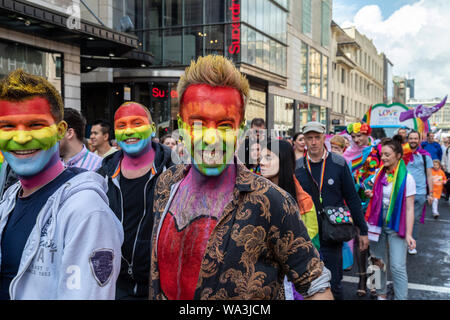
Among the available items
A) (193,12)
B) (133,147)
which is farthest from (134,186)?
(193,12)

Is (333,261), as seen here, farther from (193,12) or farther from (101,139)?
(193,12)

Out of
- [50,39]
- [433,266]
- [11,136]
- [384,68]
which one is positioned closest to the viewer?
[11,136]

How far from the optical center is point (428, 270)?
6.05 m

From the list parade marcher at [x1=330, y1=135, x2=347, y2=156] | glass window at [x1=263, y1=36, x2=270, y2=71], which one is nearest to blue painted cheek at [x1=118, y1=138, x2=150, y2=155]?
parade marcher at [x1=330, y1=135, x2=347, y2=156]

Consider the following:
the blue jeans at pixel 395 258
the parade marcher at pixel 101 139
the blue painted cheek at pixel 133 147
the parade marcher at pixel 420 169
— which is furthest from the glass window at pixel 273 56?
the blue painted cheek at pixel 133 147

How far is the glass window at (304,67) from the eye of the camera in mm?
30242

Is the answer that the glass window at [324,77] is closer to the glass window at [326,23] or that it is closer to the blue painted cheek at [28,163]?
the glass window at [326,23]

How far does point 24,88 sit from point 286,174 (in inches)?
91.1

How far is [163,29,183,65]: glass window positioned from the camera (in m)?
20.5

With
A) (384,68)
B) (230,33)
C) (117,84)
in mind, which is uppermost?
(384,68)
